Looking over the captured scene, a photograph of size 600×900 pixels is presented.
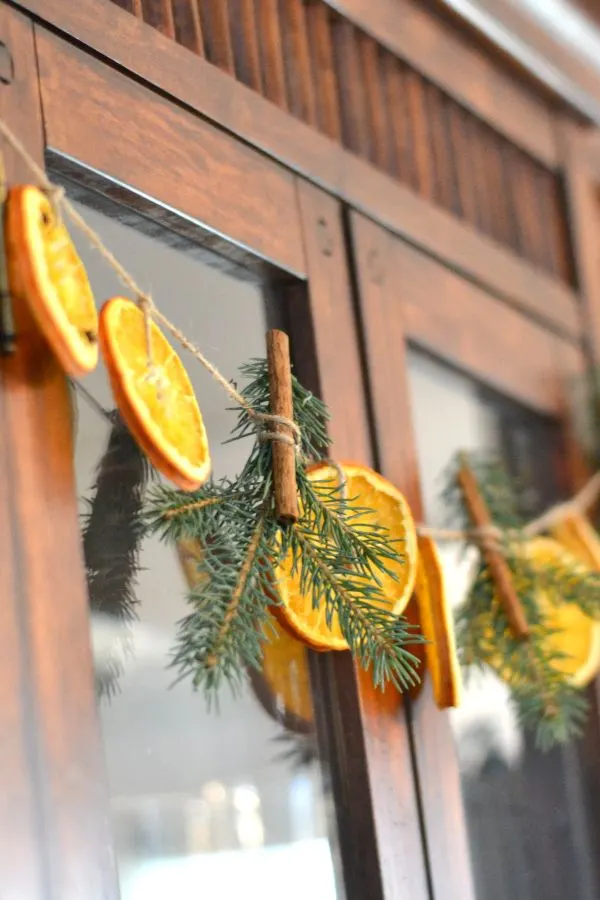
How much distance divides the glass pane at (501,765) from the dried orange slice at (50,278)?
372mm

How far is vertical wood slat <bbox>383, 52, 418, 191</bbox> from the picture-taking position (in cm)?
92

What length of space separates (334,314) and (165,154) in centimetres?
16

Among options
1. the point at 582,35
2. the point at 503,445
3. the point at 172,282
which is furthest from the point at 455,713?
the point at 582,35

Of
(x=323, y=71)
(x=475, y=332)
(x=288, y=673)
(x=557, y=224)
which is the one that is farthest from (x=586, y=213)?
(x=288, y=673)

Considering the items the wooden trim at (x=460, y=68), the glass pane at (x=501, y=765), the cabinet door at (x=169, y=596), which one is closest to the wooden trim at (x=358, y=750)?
the cabinet door at (x=169, y=596)

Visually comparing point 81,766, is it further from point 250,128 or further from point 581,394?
point 581,394

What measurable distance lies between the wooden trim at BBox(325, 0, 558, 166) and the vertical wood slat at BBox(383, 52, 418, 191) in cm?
1

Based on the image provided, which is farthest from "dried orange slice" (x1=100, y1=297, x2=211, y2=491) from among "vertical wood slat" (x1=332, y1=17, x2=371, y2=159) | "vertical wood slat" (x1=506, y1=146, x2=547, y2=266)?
"vertical wood slat" (x1=506, y1=146, x2=547, y2=266)

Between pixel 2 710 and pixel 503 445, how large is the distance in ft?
1.89

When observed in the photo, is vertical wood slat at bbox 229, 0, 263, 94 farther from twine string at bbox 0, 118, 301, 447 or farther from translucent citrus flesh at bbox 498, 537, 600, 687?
translucent citrus flesh at bbox 498, 537, 600, 687

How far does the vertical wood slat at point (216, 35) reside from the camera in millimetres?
752

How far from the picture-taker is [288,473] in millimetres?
621

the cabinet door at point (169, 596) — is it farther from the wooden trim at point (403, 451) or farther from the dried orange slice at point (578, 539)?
the dried orange slice at point (578, 539)

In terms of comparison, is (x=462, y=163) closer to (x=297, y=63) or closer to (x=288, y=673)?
(x=297, y=63)
